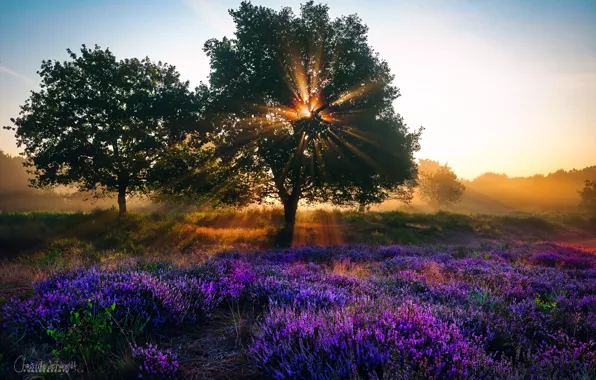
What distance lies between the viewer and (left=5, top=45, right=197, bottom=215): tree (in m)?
21.7

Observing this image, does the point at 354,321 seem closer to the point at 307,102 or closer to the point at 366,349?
the point at 366,349

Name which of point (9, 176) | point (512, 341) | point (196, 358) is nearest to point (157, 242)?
point (196, 358)

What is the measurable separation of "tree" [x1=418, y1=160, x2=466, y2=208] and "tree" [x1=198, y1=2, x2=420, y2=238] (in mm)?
59127

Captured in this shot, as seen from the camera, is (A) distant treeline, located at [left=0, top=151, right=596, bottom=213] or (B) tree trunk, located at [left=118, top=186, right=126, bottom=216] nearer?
(B) tree trunk, located at [left=118, top=186, right=126, bottom=216]

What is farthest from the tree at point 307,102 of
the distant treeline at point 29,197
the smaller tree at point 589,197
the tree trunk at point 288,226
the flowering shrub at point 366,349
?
the smaller tree at point 589,197

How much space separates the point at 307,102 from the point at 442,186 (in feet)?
217

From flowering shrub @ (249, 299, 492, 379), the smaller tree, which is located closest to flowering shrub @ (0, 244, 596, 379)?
flowering shrub @ (249, 299, 492, 379)

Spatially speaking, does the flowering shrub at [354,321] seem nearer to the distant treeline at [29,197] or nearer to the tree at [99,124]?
the tree at [99,124]

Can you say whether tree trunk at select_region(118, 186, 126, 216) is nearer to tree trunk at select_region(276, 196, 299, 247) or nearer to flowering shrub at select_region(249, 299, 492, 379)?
tree trunk at select_region(276, 196, 299, 247)

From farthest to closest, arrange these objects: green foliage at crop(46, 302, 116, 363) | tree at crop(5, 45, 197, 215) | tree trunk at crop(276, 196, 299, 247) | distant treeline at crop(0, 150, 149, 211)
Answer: distant treeline at crop(0, 150, 149, 211) → tree at crop(5, 45, 197, 215) → tree trunk at crop(276, 196, 299, 247) → green foliage at crop(46, 302, 116, 363)

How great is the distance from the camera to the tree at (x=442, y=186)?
75.5 m

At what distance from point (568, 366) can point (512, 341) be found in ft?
2.05

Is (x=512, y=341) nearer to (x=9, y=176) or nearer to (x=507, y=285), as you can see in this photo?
(x=507, y=285)

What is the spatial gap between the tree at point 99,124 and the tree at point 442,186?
63256 millimetres
